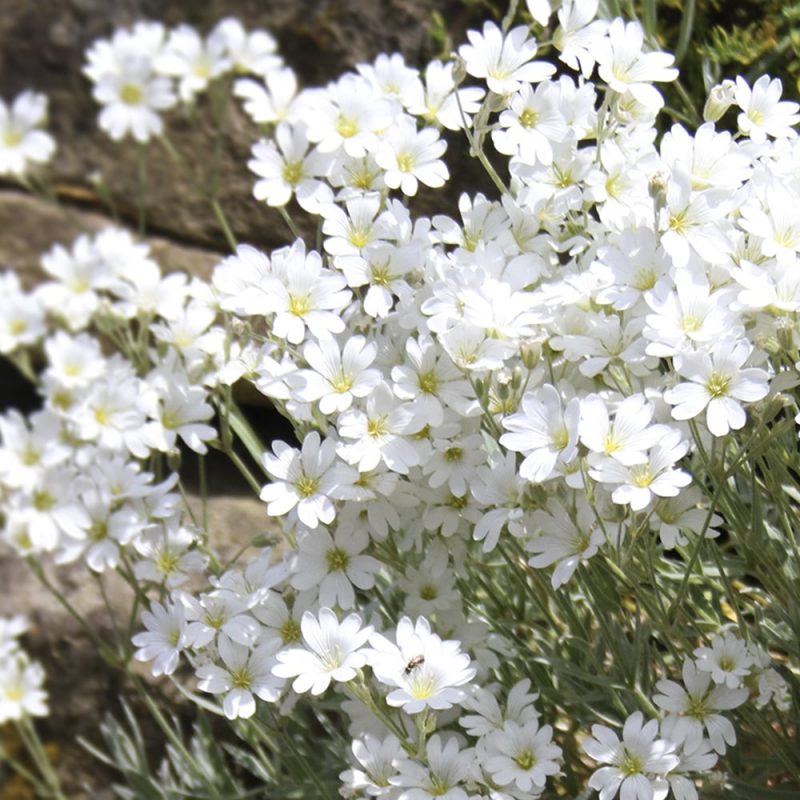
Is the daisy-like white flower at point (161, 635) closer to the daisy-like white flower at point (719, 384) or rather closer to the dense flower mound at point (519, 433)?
the dense flower mound at point (519, 433)

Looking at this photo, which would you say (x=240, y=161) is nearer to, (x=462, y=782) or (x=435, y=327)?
(x=435, y=327)

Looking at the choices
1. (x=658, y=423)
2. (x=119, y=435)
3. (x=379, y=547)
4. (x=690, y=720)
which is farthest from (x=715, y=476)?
(x=119, y=435)

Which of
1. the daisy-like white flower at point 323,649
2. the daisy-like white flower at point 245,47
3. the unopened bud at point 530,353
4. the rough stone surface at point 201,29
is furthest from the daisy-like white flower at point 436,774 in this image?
the daisy-like white flower at point 245,47

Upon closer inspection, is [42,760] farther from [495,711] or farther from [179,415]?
[495,711]

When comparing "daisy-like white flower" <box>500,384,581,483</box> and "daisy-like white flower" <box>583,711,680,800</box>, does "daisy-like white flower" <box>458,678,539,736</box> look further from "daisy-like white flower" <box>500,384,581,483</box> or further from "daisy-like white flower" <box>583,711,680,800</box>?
"daisy-like white flower" <box>500,384,581,483</box>

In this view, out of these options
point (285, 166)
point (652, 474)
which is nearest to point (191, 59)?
point (285, 166)

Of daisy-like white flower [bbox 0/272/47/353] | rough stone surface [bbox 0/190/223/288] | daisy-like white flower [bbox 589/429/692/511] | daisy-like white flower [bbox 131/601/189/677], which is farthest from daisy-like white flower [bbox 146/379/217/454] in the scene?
rough stone surface [bbox 0/190/223/288]
